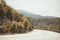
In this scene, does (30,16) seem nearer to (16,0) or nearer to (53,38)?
(16,0)

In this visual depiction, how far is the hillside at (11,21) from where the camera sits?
2.27 meters

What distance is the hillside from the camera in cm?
227

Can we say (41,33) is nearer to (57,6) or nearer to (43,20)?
(43,20)

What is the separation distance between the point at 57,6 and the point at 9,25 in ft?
2.63

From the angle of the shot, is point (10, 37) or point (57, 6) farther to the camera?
point (57, 6)

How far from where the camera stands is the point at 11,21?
2.30 meters

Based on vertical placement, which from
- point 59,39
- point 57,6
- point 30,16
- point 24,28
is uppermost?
point 57,6

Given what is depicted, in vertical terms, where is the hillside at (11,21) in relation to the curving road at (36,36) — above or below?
above

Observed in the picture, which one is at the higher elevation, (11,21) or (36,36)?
(11,21)

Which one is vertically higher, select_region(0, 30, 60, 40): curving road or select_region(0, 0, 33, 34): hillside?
select_region(0, 0, 33, 34): hillside

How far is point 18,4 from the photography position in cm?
236

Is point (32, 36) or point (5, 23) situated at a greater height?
point (5, 23)

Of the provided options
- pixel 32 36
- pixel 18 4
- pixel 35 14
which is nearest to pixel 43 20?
pixel 35 14

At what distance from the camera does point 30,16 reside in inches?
93.3
